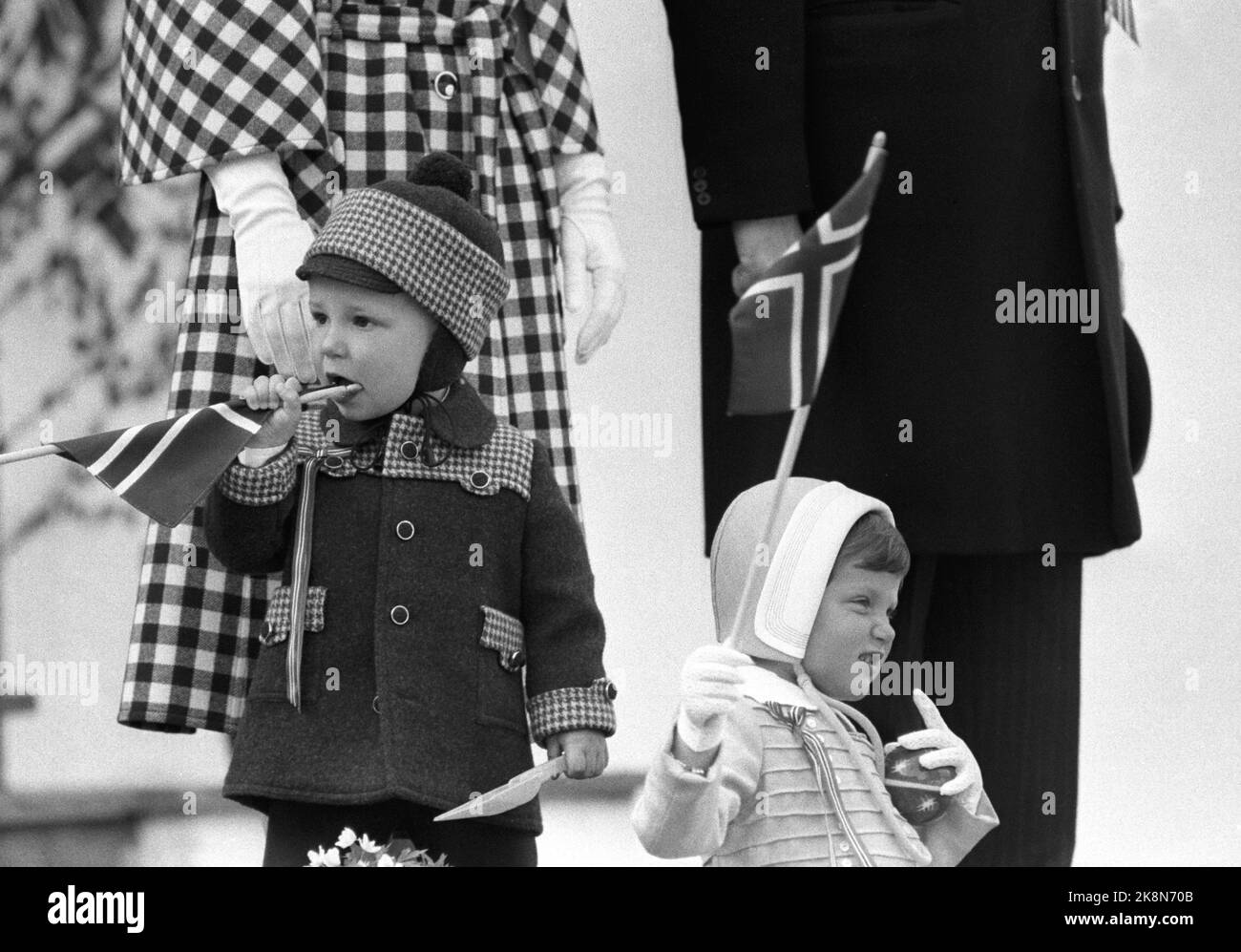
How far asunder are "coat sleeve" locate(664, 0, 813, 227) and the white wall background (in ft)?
1.14

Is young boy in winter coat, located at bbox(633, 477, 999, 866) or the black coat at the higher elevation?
the black coat

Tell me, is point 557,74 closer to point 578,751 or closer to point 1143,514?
point 578,751

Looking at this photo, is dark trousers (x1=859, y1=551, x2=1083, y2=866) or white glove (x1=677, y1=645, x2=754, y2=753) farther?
dark trousers (x1=859, y1=551, x2=1083, y2=866)

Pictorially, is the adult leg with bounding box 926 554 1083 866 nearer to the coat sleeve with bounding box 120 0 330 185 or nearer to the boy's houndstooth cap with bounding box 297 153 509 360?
the boy's houndstooth cap with bounding box 297 153 509 360

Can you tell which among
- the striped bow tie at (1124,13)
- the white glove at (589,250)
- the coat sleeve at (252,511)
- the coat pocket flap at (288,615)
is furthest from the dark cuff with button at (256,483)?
the striped bow tie at (1124,13)

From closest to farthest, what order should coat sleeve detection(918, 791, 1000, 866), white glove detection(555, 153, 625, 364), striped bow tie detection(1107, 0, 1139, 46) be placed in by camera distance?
coat sleeve detection(918, 791, 1000, 866) < white glove detection(555, 153, 625, 364) < striped bow tie detection(1107, 0, 1139, 46)

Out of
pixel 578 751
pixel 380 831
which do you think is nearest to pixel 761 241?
pixel 578 751

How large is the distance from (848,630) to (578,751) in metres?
0.37

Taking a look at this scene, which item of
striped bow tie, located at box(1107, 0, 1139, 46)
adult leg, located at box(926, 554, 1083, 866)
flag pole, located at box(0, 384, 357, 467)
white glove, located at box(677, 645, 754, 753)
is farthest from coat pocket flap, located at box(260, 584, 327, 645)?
striped bow tie, located at box(1107, 0, 1139, 46)

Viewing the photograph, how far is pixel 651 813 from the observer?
2.68 meters

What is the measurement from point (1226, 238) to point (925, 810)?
51.3 inches

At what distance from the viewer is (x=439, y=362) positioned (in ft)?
9.49

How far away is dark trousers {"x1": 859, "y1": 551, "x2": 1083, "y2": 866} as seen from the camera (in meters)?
3.27
